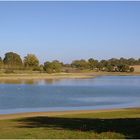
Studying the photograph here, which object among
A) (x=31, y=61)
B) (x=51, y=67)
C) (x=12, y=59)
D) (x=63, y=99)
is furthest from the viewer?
(x=12, y=59)

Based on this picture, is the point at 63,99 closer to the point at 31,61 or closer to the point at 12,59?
the point at 31,61

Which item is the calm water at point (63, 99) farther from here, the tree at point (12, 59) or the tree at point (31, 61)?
the tree at point (12, 59)

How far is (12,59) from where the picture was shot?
19188 centimetres

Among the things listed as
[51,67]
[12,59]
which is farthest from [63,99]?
[12,59]

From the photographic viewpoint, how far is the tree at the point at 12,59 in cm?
18588

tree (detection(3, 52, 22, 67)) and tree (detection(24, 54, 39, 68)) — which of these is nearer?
tree (detection(24, 54, 39, 68))

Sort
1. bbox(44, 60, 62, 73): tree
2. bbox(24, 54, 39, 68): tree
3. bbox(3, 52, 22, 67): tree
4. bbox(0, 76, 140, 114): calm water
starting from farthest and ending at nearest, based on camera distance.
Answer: bbox(3, 52, 22, 67): tree
bbox(24, 54, 39, 68): tree
bbox(44, 60, 62, 73): tree
bbox(0, 76, 140, 114): calm water

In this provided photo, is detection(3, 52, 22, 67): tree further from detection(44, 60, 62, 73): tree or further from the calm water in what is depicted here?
the calm water

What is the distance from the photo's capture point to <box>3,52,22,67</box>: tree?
185875mm

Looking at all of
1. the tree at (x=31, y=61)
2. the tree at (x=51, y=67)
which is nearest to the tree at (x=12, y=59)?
the tree at (x=31, y=61)

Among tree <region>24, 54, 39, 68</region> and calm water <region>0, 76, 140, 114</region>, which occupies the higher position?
tree <region>24, 54, 39, 68</region>

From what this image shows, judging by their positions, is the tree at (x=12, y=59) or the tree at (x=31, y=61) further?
the tree at (x=12, y=59)

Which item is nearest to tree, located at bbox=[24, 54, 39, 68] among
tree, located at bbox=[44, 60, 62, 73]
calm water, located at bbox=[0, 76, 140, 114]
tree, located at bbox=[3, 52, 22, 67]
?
tree, located at bbox=[3, 52, 22, 67]

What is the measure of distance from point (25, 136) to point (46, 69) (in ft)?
488
